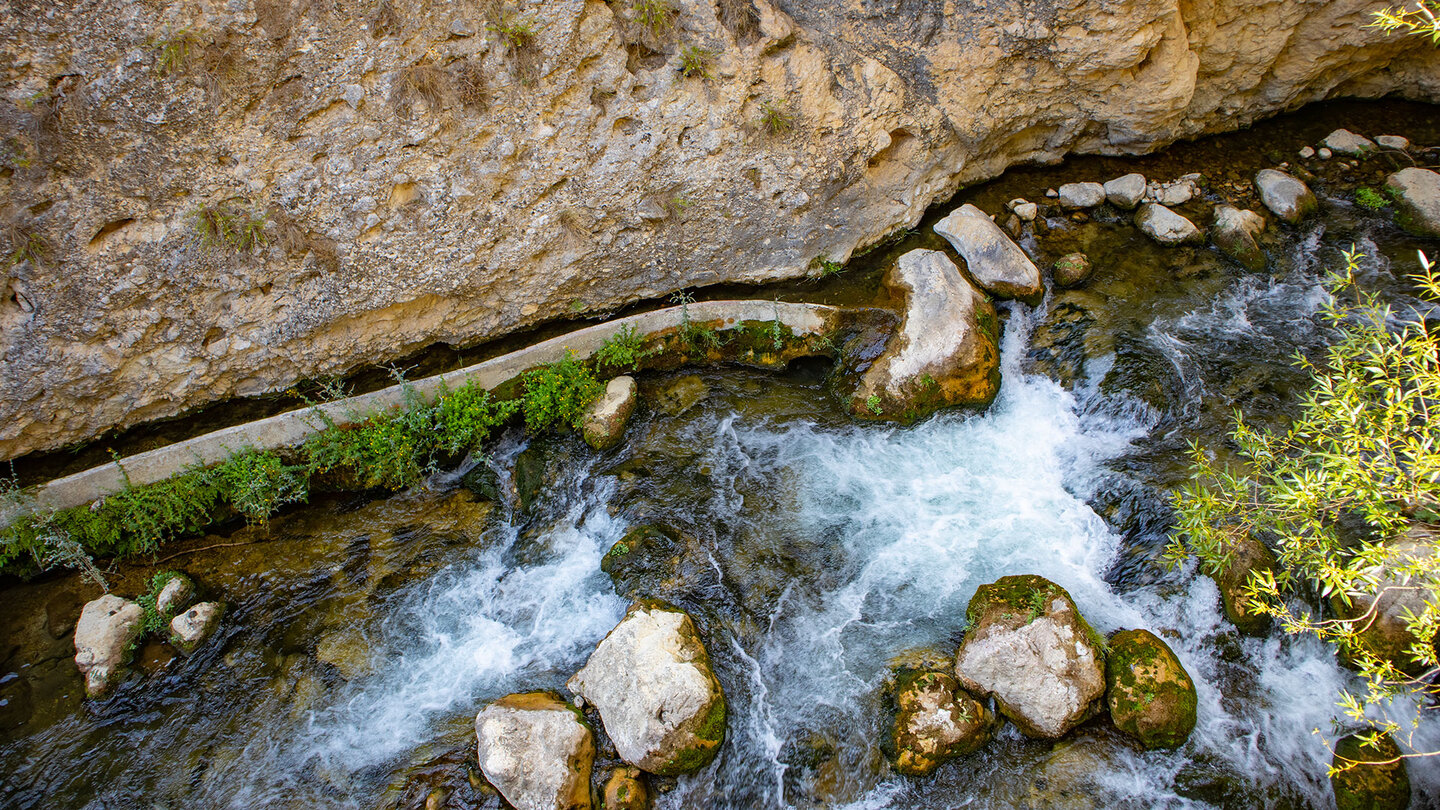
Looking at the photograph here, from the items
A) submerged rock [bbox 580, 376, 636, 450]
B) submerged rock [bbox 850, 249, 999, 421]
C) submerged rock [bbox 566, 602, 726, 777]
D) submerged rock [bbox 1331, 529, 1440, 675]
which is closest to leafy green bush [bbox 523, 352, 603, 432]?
submerged rock [bbox 580, 376, 636, 450]

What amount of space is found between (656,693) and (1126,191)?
9125 millimetres

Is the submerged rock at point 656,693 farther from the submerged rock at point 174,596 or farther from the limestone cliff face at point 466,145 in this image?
the limestone cliff face at point 466,145

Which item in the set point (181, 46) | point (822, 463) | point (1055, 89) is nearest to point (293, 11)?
point (181, 46)

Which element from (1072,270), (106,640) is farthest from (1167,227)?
(106,640)

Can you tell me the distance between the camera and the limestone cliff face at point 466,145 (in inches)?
249

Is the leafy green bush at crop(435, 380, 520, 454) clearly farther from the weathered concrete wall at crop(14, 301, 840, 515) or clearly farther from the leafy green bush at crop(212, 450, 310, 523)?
the leafy green bush at crop(212, 450, 310, 523)

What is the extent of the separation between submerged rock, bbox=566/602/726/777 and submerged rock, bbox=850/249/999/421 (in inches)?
140

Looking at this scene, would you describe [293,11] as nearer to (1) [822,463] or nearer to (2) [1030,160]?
(1) [822,463]

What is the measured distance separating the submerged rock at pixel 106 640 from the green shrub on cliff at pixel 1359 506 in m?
9.97

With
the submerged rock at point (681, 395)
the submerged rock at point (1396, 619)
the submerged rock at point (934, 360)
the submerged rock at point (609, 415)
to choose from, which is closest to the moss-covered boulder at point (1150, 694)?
the submerged rock at point (1396, 619)

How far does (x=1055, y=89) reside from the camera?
898cm

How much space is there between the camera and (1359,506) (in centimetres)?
453

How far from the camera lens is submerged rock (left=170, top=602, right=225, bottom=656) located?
6832mm

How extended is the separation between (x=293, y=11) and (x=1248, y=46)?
1160cm
